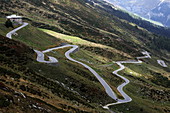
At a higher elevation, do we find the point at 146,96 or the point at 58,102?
the point at 58,102

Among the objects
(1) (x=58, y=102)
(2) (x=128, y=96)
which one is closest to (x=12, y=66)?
(1) (x=58, y=102)

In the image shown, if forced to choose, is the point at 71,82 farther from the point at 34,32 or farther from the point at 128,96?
the point at 34,32

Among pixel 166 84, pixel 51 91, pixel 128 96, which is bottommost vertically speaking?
pixel 166 84

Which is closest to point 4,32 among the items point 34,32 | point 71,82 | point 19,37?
point 19,37

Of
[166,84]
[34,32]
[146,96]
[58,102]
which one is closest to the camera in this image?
[58,102]

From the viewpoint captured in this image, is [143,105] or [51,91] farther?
[143,105]

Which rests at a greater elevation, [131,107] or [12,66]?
[12,66]

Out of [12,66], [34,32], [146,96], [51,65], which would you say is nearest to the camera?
[12,66]

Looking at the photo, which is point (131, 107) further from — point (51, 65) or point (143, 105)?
point (51, 65)

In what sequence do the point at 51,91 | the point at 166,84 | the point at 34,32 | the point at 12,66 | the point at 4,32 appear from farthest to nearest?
the point at 166,84 < the point at 34,32 < the point at 4,32 < the point at 12,66 < the point at 51,91
